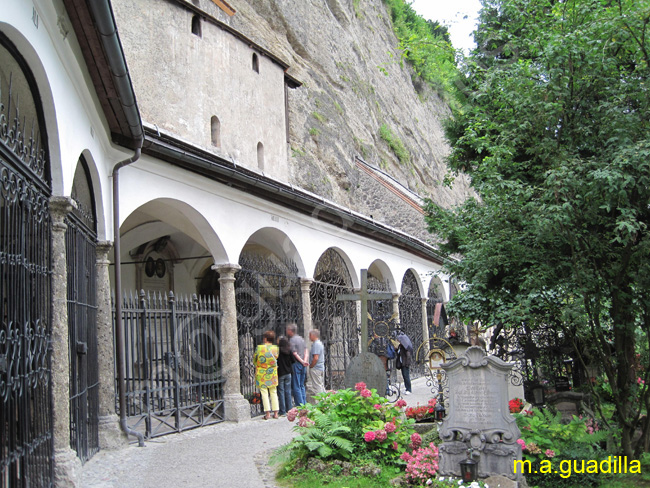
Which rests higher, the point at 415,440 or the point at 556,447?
the point at 415,440

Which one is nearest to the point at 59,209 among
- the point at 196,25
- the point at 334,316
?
the point at 334,316

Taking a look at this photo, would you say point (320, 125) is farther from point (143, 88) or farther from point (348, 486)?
point (348, 486)

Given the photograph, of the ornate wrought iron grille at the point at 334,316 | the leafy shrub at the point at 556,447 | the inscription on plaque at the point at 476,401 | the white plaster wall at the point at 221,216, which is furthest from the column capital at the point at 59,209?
the ornate wrought iron grille at the point at 334,316

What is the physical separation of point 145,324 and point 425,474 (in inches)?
203

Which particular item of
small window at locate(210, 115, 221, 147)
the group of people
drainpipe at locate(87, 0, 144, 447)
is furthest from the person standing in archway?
small window at locate(210, 115, 221, 147)

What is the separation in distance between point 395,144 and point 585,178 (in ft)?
88.6

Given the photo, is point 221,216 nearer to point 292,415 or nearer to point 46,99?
point 292,415

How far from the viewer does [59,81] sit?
561 cm

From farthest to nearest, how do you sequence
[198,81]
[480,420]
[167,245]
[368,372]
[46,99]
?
[198,81], [167,245], [368,372], [480,420], [46,99]

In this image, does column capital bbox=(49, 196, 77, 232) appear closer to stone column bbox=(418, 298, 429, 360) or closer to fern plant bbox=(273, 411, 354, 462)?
fern plant bbox=(273, 411, 354, 462)

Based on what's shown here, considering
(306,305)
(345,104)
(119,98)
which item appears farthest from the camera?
(345,104)

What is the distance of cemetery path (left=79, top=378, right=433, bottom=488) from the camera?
6.40 meters

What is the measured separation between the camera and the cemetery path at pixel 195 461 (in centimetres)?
640

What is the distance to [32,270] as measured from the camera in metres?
4.93
